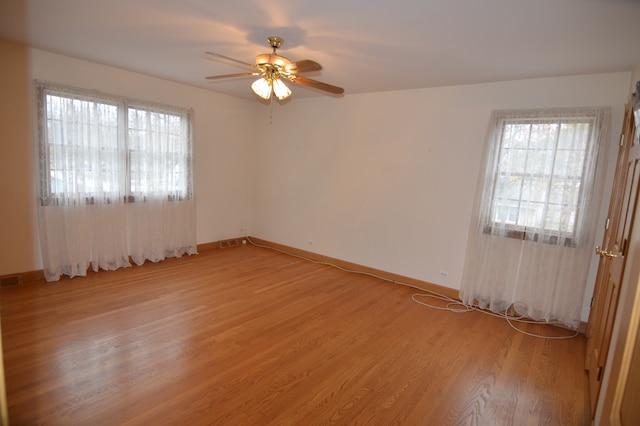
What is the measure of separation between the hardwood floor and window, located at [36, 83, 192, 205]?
3.80 ft

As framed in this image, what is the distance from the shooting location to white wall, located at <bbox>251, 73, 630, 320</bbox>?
3652mm

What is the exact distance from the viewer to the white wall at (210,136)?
3.98 metres

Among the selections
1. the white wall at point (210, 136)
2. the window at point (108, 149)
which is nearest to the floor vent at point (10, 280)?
the white wall at point (210, 136)

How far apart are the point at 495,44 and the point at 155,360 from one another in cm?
366

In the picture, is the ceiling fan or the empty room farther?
the ceiling fan

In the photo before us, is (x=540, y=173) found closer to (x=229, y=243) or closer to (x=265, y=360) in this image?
(x=265, y=360)

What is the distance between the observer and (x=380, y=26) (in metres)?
2.45

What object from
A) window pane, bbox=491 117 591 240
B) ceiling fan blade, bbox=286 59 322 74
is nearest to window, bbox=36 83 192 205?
ceiling fan blade, bbox=286 59 322 74

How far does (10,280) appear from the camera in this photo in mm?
3582

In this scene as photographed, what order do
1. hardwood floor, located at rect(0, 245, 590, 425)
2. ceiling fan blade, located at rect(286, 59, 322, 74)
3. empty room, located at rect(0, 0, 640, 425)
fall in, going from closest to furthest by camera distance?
hardwood floor, located at rect(0, 245, 590, 425)
empty room, located at rect(0, 0, 640, 425)
ceiling fan blade, located at rect(286, 59, 322, 74)

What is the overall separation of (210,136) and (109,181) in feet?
5.57

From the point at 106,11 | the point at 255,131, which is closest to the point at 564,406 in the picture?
the point at 106,11

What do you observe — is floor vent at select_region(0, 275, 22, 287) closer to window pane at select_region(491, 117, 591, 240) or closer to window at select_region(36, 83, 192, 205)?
window at select_region(36, 83, 192, 205)

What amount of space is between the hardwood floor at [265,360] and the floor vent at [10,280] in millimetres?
162
